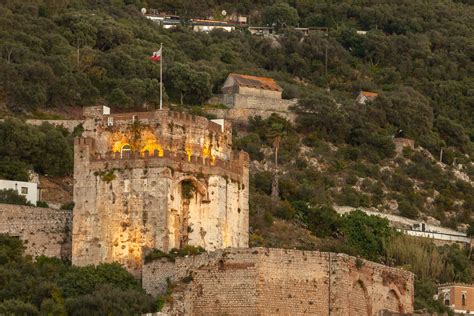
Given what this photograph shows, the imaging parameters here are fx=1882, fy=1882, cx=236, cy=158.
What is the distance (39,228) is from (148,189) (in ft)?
22.8

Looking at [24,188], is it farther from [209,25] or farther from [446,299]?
[209,25]

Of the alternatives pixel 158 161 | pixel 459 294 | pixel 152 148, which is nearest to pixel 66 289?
pixel 158 161

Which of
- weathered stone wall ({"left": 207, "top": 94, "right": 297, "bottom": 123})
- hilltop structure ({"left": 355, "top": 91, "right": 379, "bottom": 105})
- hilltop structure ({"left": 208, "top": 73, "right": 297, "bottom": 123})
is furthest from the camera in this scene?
hilltop structure ({"left": 355, "top": 91, "right": 379, "bottom": 105})

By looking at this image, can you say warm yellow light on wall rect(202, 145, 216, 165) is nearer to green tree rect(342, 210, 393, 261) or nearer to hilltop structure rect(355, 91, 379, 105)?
green tree rect(342, 210, 393, 261)

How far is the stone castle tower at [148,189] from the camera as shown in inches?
2936

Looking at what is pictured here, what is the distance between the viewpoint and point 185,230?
75.4 metres

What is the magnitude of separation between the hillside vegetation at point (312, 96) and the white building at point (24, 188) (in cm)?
337

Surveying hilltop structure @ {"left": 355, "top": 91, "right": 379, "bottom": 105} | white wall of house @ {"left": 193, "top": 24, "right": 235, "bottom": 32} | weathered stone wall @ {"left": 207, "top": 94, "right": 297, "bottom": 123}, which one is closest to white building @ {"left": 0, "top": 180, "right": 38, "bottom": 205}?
weathered stone wall @ {"left": 207, "top": 94, "right": 297, "bottom": 123}

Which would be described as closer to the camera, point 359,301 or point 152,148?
point 359,301

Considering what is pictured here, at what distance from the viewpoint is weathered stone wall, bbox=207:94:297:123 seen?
4889 inches

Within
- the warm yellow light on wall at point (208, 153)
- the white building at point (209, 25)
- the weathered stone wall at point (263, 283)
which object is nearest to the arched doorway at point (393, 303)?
the weathered stone wall at point (263, 283)

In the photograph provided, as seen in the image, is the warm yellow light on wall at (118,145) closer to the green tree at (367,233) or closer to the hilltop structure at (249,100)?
the green tree at (367,233)

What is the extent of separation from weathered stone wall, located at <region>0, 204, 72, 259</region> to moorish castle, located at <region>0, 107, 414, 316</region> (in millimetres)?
43

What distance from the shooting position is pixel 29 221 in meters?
80.1
